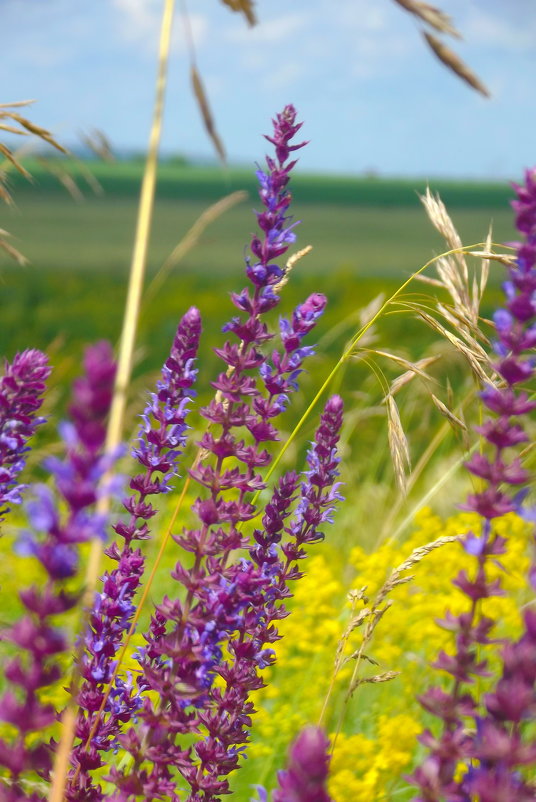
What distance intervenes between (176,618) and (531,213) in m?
0.72

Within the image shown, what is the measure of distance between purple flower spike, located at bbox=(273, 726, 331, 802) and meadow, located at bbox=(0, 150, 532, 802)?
1.08ft

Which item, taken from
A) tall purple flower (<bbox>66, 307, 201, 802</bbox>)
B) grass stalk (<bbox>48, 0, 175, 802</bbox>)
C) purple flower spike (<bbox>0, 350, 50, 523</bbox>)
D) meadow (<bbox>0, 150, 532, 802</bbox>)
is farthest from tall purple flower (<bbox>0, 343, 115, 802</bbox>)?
tall purple flower (<bbox>66, 307, 201, 802</bbox>)

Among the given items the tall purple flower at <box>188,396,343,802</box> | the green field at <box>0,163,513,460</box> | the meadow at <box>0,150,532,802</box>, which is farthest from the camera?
the green field at <box>0,163,513,460</box>

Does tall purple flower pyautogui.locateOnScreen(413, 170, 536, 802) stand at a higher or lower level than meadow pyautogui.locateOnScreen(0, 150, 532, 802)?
higher

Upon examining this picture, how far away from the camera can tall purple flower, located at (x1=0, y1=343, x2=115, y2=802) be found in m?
0.72

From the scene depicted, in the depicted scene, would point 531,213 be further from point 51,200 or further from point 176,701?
point 51,200

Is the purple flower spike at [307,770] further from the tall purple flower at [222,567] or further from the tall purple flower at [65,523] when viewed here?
the tall purple flower at [222,567]

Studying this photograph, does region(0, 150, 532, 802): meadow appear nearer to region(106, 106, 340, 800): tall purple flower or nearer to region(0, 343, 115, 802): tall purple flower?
region(106, 106, 340, 800): tall purple flower

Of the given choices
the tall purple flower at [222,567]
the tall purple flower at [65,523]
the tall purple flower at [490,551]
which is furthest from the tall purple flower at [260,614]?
the tall purple flower at [65,523]

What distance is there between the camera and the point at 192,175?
144750 millimetres

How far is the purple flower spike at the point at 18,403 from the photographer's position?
→ 128 centimetres

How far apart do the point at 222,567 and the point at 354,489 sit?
22.2ft

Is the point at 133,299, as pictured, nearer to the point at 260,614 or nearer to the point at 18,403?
the point at 18,403

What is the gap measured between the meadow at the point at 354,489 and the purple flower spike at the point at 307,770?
1.08 ft
